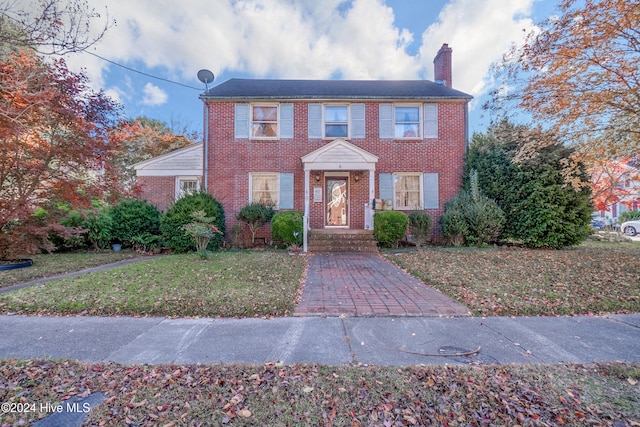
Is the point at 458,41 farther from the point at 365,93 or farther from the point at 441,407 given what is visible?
the point at 441,407

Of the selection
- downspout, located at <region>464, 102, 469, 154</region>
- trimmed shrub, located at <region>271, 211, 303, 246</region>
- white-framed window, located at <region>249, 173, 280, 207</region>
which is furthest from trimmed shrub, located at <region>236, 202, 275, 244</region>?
downspout, located at <region>464, 102, 469, 154</region>

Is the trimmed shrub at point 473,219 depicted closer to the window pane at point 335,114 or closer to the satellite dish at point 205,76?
the window pane at point 335,114

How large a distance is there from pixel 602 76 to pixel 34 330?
1159 cm

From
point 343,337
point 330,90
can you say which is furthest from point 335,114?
point 343,337

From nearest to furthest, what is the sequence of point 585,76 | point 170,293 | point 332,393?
point 332,393
point 170,293
point 585,76

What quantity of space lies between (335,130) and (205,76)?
19.4 ft

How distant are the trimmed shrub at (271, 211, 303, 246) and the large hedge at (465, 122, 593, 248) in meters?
7.43

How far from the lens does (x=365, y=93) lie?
1138 cm

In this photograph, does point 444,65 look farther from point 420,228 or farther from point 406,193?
point 420,228

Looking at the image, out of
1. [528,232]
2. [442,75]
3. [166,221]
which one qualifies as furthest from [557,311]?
[442,75]

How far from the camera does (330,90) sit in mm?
11664

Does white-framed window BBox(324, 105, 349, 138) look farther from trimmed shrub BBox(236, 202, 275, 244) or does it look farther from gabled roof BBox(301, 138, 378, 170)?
trimmed shrub BBox(236, 202, 275, 244)

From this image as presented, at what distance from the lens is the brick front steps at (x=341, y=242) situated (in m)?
9.16

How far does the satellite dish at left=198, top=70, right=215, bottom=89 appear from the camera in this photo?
11.4 meters
